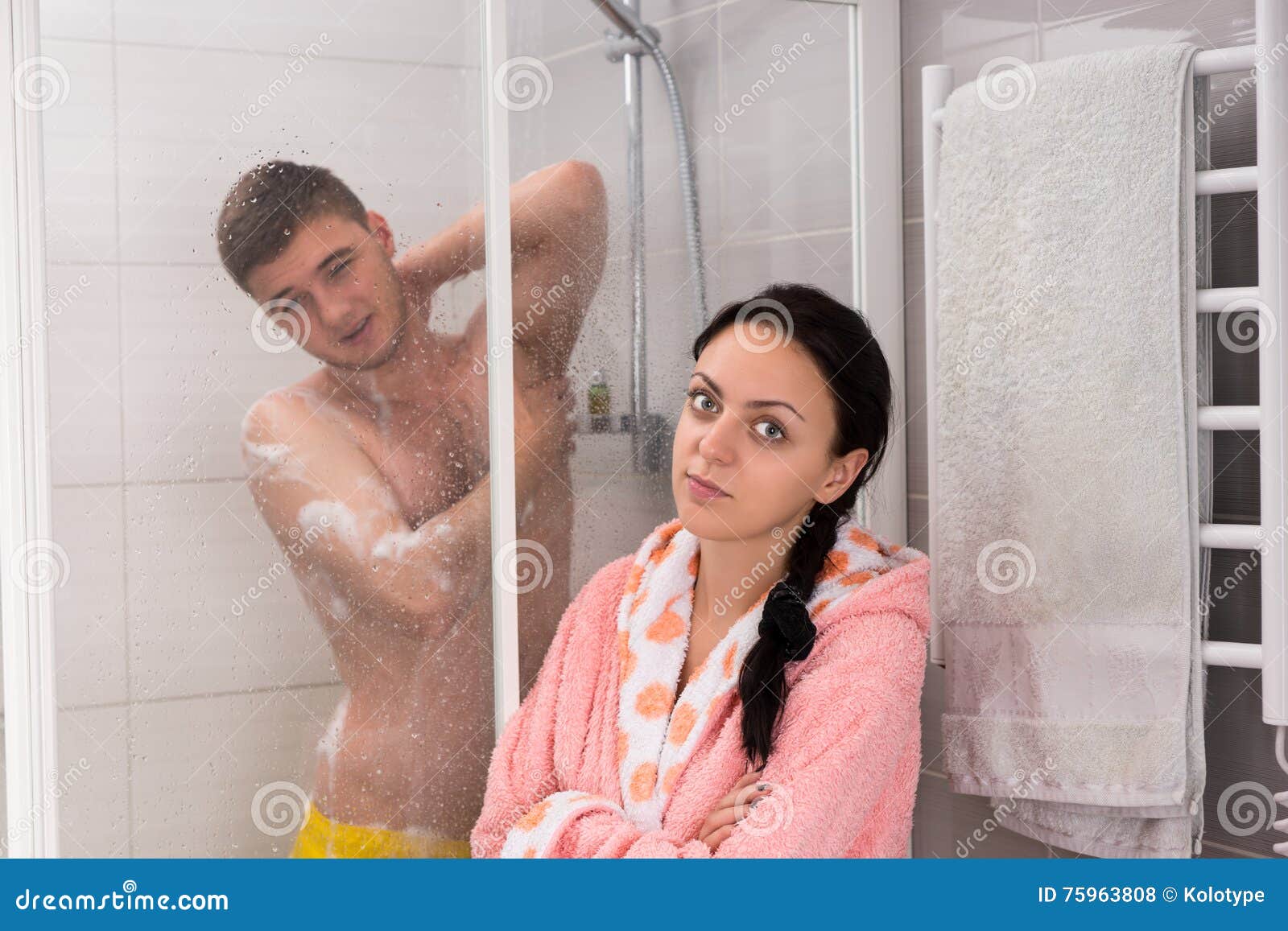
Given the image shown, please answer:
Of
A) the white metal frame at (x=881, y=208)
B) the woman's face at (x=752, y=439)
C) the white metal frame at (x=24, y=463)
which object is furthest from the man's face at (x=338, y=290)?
the white metal frame at (x=881, y=208)

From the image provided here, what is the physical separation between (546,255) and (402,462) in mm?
269

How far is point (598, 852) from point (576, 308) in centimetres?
57

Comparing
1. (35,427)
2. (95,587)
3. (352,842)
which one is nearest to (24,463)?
(35,427)

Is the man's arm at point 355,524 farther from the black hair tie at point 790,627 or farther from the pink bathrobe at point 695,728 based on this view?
the black hair tie at point 790,627

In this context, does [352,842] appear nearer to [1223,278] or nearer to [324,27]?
[324,27]

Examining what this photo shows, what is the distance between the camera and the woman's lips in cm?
120

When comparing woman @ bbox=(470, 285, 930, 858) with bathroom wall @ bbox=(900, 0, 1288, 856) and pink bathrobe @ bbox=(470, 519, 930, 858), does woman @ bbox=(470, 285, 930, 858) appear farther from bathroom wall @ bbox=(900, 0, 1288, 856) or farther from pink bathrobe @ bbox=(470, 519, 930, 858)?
bathroom wall @ bbox=(900, 0, 1288, 856)

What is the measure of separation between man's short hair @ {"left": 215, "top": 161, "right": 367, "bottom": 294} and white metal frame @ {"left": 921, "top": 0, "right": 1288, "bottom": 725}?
861 millimetres

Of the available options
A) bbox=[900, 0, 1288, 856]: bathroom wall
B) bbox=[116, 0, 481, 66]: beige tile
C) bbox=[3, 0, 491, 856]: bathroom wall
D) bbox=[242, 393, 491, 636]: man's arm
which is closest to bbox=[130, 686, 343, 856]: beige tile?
bbox=[3, 0, 491, 856]: bathroom wall

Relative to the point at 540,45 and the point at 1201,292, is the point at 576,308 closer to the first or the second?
the point at 540,45

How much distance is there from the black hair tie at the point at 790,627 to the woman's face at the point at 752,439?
0.28 ft

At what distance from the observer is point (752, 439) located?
3.92ft

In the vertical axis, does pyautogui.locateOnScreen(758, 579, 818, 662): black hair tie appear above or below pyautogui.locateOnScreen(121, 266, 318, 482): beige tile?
below

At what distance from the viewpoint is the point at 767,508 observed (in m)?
1.20
